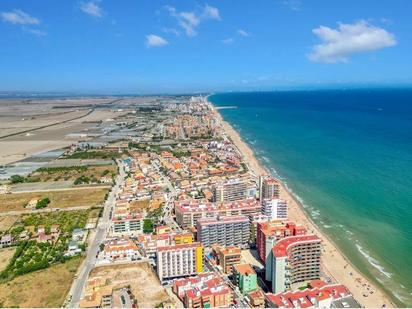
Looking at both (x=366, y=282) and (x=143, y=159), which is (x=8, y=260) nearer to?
(x=366, y=282)

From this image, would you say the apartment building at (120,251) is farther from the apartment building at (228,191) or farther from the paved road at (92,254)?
the apartment building at (228,191)

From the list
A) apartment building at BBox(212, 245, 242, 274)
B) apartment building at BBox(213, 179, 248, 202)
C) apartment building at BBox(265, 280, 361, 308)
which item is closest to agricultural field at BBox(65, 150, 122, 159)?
apartment building at BBox(213, 179, 248, 202)

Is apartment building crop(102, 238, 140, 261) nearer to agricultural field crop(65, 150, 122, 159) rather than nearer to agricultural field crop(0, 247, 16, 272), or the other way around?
agricultural field crop(0, 247, 16, 272)

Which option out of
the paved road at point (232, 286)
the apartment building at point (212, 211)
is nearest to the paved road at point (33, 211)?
the apartment building at point (212, 211)

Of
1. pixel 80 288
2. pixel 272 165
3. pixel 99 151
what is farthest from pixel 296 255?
pixel 99 151

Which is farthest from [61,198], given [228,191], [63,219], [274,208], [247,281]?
[247,281]

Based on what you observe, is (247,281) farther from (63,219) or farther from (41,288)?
(63,219)
